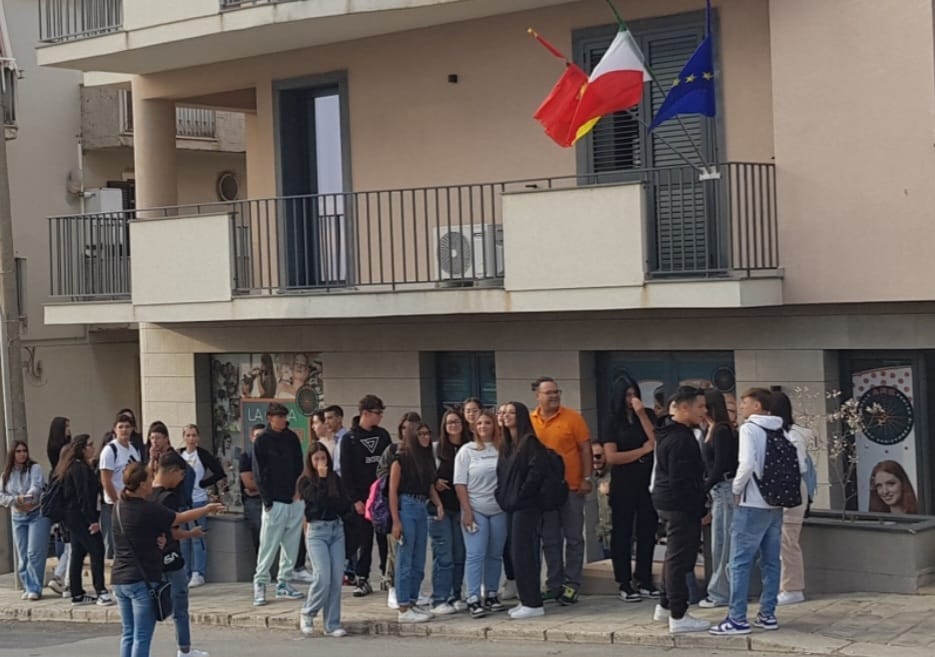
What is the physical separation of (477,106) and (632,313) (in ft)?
10.1

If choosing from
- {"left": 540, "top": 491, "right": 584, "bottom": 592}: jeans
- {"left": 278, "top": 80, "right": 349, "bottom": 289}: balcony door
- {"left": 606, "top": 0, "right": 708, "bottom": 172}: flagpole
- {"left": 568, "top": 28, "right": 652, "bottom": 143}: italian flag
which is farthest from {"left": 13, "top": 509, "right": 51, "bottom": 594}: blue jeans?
{"left": 606, "top": 0, "right": 708, "bottom": 172}: flagpole

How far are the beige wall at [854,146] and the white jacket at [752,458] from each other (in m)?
2.95

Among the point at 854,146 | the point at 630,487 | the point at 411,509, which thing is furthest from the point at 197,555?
the point at 854,146

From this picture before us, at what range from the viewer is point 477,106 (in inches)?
686

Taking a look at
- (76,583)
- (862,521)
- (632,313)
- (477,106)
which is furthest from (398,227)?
(862,521)

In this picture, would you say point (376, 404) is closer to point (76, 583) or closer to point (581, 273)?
point (581, 273)

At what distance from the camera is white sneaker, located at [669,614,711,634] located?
38.7 feet

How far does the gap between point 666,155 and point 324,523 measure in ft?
17.6

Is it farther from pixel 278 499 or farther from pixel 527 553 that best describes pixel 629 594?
pixel 278 499

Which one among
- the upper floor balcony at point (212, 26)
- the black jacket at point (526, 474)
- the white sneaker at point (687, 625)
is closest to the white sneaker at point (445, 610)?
the black jacket at point (526, 474)

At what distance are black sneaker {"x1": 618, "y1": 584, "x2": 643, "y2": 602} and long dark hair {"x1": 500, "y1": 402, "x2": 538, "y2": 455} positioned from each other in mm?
1616

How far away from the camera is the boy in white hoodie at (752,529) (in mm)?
11555

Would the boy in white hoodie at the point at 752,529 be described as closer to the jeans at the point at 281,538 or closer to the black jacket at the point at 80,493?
the jeans at the point at 281,538

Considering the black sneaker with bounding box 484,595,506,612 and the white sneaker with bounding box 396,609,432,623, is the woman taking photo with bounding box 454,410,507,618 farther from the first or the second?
the white sneaker with bounding box 396,609,432,623
